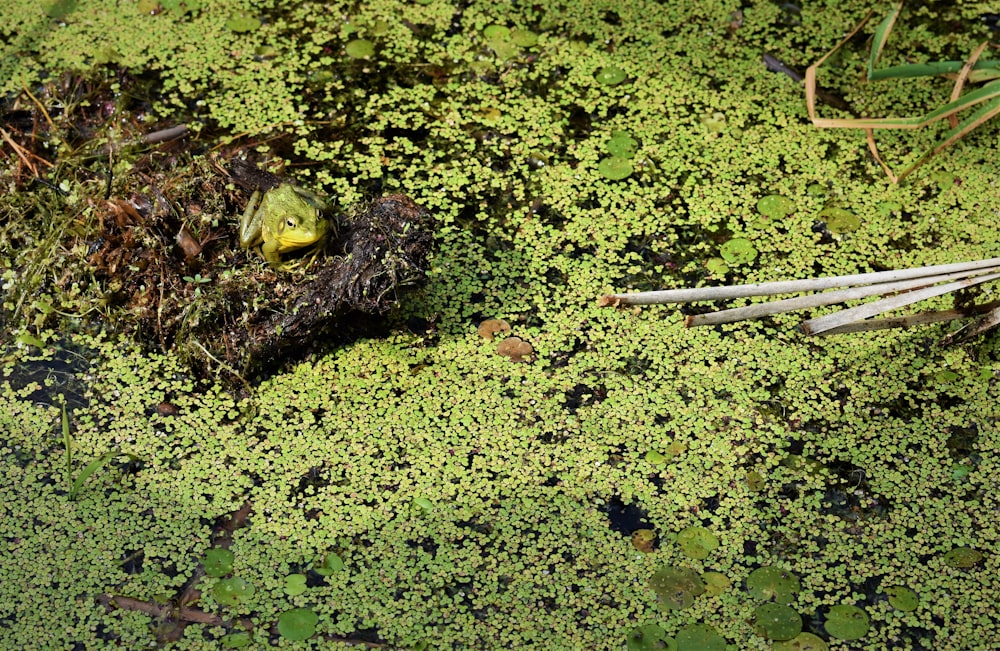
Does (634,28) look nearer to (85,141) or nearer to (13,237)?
(85,141)

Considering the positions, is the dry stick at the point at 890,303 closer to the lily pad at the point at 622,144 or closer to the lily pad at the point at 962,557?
the lily pad at the point at 962,557

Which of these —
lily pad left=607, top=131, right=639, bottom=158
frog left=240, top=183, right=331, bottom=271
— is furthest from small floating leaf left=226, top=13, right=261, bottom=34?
lily pad left=607, top=131, right=639, bottom=158

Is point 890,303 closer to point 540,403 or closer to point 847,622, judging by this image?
point 847,622

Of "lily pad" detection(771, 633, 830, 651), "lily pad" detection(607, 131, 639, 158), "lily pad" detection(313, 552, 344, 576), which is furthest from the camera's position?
"lily pad" detection(607, 131, 639, 158)

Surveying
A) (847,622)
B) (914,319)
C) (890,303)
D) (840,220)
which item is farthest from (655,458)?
(840,220)

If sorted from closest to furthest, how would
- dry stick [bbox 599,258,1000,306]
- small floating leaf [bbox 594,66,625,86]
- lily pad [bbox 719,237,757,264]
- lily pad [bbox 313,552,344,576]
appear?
lily pad [bbox 313,552,344,576] → dry stick [bbox 599,258,1000,306] → lily pad [bbox 719,237,757,264] → small floating leaf [bbox 594,66,625,86]

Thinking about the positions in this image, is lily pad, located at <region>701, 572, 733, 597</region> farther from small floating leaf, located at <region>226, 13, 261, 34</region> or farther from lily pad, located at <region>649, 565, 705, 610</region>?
small floating leaf, located at <region>226, 13, 261, 34</region>
